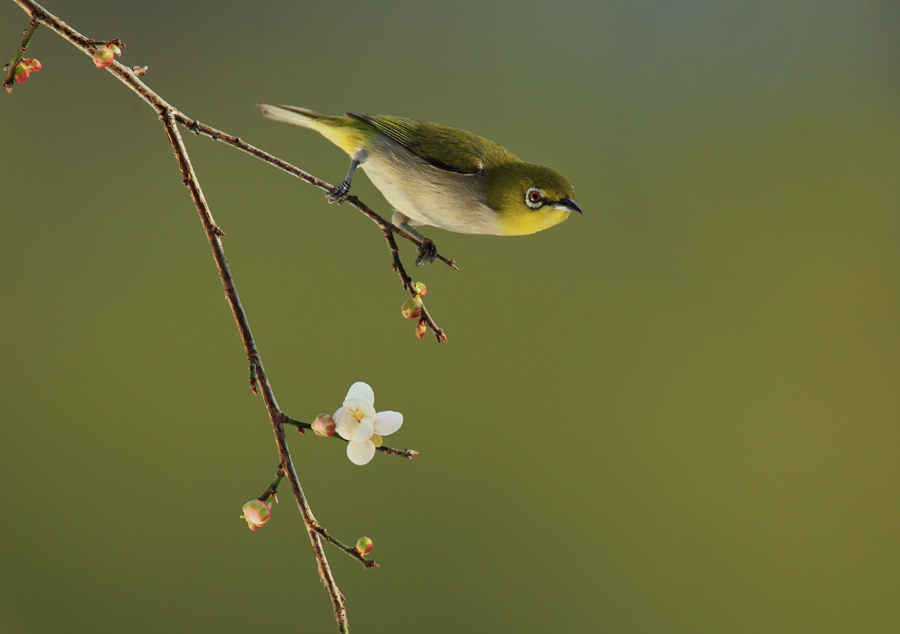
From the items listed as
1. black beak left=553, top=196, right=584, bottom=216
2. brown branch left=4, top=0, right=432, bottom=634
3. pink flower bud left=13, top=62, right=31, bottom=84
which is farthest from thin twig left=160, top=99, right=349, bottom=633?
black beak left=553, top=196, right=584, bottom=216

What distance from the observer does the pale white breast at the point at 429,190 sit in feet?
2.22

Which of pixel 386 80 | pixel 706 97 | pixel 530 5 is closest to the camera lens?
pixel 386 80

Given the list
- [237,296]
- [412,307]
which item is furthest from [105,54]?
[412,307]

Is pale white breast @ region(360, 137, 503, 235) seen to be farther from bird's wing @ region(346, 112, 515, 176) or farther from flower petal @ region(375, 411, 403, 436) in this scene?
flower petal @ region(375, 411, 403, 436)

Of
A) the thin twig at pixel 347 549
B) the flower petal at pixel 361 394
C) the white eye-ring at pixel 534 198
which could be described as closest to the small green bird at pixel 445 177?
the white eye-ring at pixel 534 198

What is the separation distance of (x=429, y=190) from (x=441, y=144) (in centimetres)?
6

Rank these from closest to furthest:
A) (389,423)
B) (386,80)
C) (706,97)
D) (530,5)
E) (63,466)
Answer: (389,423) < (63,466) < (386,80) < (530,5) < (706,97)

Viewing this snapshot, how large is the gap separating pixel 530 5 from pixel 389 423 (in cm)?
120

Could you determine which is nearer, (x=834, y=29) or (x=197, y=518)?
(x=197, y=518)

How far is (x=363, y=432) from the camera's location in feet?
1.56

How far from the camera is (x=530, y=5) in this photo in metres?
1.37

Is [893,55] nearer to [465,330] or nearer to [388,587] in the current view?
[465,330]

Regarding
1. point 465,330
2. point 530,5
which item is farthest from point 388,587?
point 530,5

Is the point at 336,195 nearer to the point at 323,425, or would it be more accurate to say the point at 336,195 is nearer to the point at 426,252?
the point at 426,252
